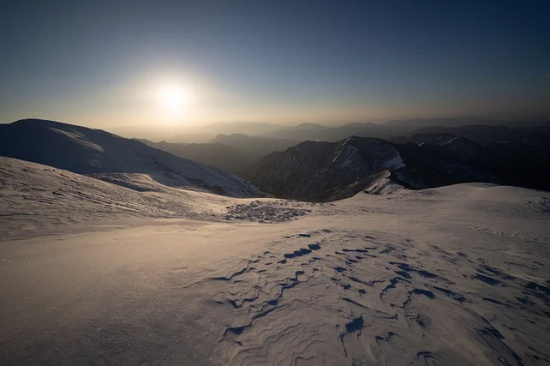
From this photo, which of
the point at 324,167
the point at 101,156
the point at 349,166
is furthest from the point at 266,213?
the point at 324,167

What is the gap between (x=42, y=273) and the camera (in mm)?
4715

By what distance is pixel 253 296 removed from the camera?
489cm

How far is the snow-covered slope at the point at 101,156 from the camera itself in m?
33.2

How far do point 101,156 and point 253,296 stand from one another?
41.0 m

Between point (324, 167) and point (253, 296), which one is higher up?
point (253, 296)

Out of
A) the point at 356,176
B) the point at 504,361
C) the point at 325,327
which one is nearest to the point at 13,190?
the point at 325,327

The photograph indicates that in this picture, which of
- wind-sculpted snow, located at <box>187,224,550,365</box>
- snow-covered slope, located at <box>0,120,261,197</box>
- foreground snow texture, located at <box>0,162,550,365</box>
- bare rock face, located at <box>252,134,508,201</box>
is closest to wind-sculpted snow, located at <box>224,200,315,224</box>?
foreground snow texture, located at <box>0,162,550,365</box>

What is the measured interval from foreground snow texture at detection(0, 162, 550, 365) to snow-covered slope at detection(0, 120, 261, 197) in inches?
1044

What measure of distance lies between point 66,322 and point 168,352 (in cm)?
156

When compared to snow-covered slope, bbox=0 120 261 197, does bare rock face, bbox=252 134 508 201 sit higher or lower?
lower

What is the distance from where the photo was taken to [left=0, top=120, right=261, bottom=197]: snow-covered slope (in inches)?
1307

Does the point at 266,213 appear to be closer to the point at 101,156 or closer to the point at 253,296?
the point at 253,296

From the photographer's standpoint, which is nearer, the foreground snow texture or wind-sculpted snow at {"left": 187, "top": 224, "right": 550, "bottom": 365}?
the foreground snow texture

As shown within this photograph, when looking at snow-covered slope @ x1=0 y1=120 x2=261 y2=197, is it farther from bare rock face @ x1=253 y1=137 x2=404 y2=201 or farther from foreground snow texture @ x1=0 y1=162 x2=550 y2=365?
bare rock face @ x1=253 y1=137 x2=404 y2=201
